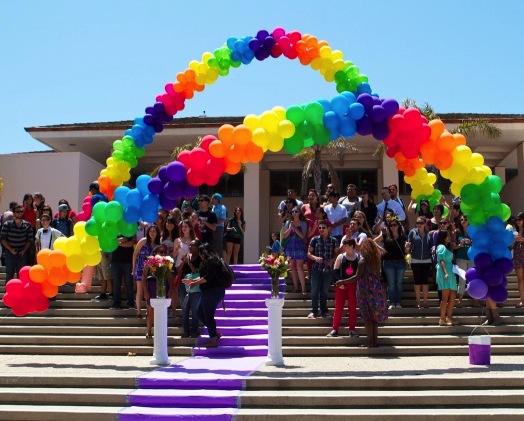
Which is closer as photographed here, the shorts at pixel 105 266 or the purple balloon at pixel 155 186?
the purple balloon at pixel 155 186

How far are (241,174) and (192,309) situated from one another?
14.8 metres

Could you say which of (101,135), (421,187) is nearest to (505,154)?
(421,187)

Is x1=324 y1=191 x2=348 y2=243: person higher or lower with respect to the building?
lower

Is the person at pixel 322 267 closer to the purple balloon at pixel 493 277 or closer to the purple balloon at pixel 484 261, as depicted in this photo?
the purple balloon at pixel 484 261

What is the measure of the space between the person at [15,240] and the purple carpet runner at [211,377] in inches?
175

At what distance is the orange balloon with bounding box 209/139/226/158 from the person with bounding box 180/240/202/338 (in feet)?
7.06

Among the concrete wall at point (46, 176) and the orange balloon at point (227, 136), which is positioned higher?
the concrete wall at point (46, 176)

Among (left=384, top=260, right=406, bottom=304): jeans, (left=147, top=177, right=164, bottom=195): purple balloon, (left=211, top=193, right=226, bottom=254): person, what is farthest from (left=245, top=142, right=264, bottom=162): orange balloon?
(left=211, top=193, right=226, bottom=254): person

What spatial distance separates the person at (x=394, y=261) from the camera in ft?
39.9

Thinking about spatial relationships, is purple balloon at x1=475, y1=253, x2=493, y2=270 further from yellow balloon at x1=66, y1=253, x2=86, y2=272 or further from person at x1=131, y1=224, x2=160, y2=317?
yellow balloon at x1=66, y1=253, x2=86, y2=272

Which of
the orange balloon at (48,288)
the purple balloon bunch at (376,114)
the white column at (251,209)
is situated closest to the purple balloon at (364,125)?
the purple balloon bunch at (376,114)

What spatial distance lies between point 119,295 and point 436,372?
21.2 ft

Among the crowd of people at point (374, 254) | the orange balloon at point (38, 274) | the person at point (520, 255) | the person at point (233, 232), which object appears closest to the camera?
the orange balloon at point (38, 274)

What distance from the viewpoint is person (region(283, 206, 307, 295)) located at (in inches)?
505
